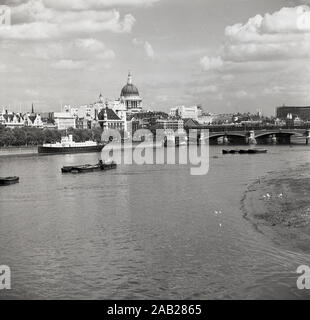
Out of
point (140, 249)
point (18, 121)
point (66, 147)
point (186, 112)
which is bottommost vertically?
point (140, 249)

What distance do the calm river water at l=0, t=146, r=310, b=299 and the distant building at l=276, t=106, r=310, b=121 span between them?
554 feet

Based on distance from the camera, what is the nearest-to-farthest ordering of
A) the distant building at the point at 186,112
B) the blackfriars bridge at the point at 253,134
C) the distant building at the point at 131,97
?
the blackfriars bridge at the point at 253,134, the distant building at the point at 131,97, the distant building at the point at 186,112

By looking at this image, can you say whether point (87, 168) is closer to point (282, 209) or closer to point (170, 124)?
A: point (282, 209)

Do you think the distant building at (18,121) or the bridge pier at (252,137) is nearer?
the distant building at (18,121)

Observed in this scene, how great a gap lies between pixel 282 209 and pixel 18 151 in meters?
48.9

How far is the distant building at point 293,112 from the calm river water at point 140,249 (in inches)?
6643

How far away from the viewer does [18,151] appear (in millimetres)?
64375

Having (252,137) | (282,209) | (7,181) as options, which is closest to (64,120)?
(252,137)

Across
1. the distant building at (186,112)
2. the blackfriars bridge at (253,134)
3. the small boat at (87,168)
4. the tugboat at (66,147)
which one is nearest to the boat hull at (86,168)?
the small boat at (87,168)

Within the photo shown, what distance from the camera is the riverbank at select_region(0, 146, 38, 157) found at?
61562 millimetres

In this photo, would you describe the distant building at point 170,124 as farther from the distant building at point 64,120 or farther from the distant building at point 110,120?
the distant building at point 64,120

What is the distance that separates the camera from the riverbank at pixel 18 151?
6156 cm
